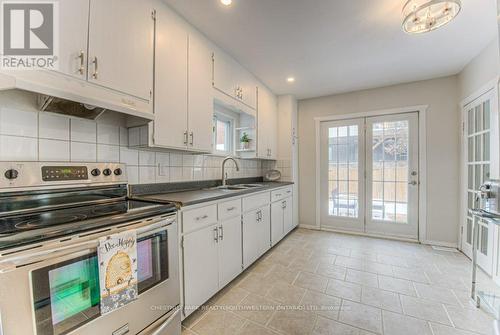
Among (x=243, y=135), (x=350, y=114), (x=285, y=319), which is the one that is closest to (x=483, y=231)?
(x=350, y=114)

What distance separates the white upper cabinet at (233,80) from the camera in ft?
7.47

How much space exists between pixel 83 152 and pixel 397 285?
2.98 m

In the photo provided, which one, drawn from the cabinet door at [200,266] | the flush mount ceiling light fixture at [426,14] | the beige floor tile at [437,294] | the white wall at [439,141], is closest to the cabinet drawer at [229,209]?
the cabinet door at [200,266]

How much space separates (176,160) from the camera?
2168 mm

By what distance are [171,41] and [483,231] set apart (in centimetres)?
388

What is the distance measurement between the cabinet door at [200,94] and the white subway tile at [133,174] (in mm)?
505

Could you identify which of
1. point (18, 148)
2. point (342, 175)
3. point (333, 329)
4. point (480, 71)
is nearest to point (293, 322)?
point (333, 329)

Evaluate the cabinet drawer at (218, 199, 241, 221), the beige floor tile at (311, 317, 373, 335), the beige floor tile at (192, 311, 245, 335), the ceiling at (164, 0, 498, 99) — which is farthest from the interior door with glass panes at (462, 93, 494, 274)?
the beige floor tile at (192, 311, 245, 335)

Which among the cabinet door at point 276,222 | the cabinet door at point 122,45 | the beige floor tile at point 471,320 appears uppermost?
the cabinet door at point 122,45

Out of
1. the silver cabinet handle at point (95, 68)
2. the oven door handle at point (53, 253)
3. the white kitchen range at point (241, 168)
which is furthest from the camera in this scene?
the silver cabinet handle at point (95, 68)

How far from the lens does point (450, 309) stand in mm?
1706

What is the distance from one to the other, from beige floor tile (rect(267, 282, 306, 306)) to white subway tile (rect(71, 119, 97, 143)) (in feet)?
6.43

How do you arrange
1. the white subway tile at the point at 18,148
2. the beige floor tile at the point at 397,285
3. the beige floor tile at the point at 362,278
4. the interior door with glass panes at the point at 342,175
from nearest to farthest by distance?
the white subway tile at the point at 18,148, the beige floor tile at the point at 397,285, the beige floor tile at the point at 362,278, the interior door with glass panes at the point at 342,175

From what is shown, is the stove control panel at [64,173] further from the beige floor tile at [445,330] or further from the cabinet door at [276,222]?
the beige floor tile at [445,330]
